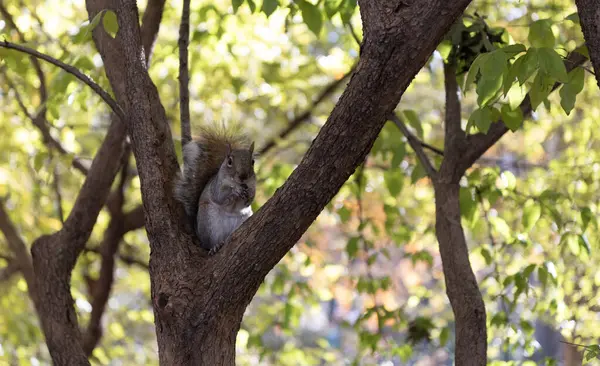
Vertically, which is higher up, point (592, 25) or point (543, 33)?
point (543, 33)

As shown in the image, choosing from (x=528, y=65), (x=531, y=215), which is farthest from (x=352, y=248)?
(x=528, y=65)

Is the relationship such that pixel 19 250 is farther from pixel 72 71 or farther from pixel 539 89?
pixel 539 89

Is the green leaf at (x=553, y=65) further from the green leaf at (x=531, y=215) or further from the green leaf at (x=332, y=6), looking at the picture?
the green leaf at (x=531, y=215)

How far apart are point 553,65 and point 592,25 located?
11cm

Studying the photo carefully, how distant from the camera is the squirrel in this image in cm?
241

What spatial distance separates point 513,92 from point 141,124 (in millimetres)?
1014

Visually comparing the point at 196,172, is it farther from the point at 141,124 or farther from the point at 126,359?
the point at 126,359

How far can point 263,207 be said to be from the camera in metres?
1.87

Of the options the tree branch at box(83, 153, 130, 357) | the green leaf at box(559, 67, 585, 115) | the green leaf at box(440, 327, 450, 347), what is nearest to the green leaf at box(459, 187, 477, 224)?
the green leaf at box(440, 327, 450, 347)

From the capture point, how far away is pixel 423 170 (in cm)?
277

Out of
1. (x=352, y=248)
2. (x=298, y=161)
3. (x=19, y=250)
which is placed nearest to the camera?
(x=352, y=248)

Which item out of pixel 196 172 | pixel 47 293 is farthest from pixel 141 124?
pixel 47 293

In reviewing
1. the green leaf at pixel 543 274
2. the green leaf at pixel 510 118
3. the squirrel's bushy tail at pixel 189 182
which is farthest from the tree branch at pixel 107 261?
the green leaf at pixel 510 118

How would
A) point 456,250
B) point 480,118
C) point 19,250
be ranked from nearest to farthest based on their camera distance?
point 480,118 < point 456,250 < point 19,250
